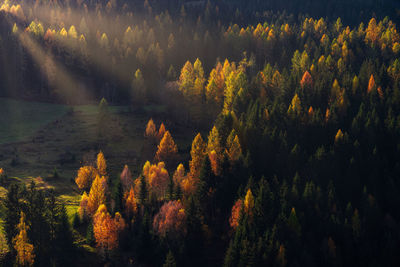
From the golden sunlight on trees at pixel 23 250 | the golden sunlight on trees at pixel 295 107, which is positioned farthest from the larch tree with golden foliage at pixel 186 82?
the golden sunlight on trees at pixel 23 250

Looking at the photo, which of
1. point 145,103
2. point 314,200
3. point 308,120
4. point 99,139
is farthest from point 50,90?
point 314,200

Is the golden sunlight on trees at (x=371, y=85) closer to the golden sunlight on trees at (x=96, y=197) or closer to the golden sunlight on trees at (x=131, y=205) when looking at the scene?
the golden sunlight on trees at (x=131, y=205)

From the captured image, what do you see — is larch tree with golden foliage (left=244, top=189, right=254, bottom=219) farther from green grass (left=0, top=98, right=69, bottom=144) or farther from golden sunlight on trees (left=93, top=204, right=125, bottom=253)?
green grass (left=0, top=98, right=69, bottom=144)

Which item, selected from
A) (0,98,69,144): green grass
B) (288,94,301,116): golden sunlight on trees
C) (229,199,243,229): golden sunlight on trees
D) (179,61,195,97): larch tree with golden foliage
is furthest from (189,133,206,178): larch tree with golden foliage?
(0,98,69,144): green grass

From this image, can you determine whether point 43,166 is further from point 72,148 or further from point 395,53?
point 395,53

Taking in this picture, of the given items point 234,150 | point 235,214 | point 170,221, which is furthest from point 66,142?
point 235,214
